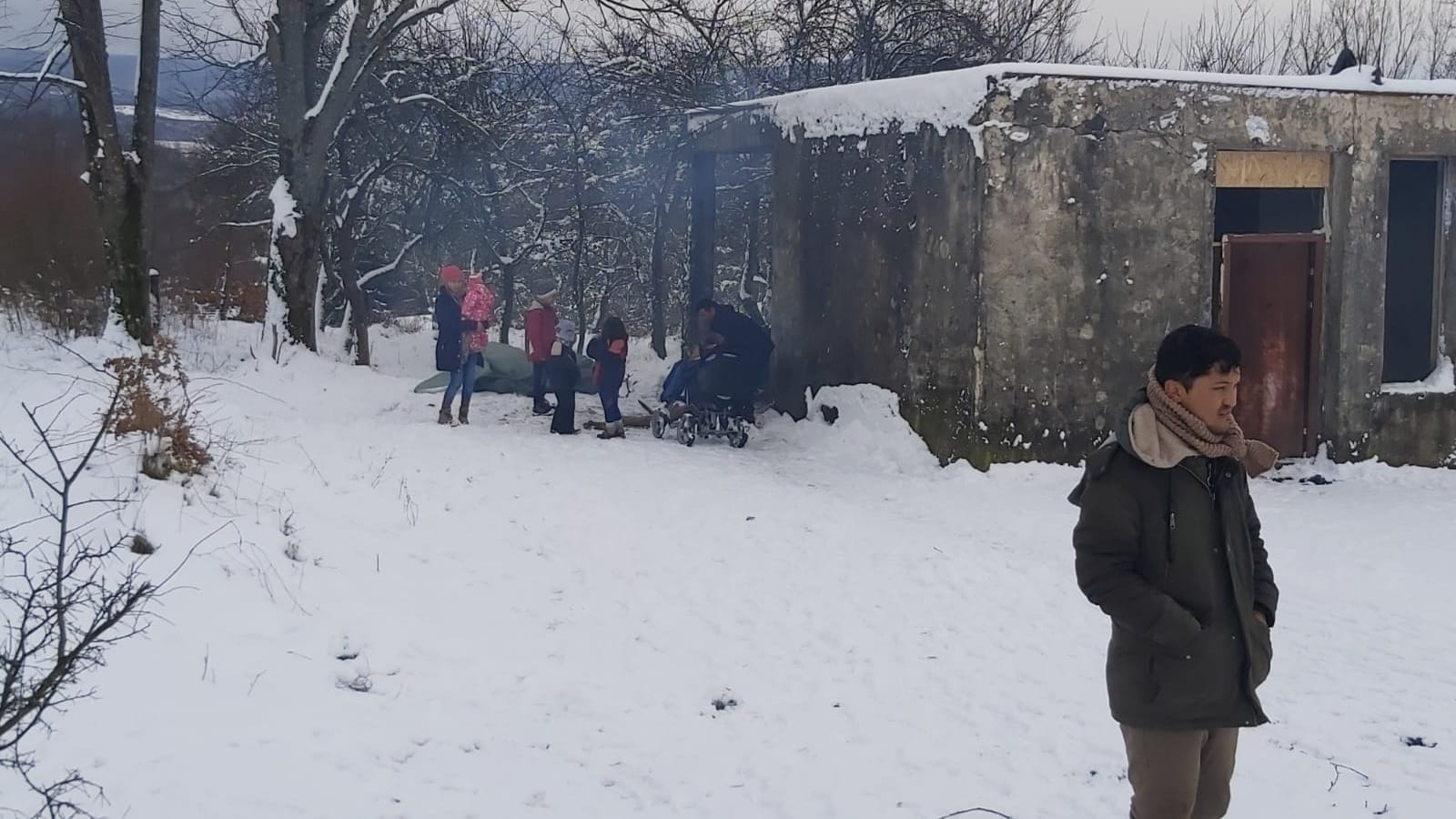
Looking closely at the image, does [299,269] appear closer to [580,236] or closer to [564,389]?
[564,389]

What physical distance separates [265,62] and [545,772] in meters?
15.4

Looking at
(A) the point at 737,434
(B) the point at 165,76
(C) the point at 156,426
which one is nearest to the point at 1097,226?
(A) the point at 737,434

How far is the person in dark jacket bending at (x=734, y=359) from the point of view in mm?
13148

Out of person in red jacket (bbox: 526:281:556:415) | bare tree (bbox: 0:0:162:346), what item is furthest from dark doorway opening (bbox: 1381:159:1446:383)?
→ bare tree (bbox: 0:0:162:346)

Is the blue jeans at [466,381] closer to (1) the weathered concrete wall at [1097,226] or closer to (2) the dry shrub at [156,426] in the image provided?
(2) the dry shrub at [156,426]

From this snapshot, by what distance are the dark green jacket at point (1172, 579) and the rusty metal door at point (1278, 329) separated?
29.2ft

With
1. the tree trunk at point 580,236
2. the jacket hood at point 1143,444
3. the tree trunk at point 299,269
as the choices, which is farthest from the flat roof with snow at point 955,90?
the jacket hood at point 1143,444

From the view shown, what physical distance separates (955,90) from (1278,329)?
3.85 metres

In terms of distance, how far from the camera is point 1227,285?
11734mm

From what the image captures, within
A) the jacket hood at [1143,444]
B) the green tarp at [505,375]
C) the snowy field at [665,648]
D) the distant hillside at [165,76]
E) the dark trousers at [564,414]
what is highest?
the distant hillside at [165,76]

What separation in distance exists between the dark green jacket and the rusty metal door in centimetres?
890

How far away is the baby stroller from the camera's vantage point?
43.3ft

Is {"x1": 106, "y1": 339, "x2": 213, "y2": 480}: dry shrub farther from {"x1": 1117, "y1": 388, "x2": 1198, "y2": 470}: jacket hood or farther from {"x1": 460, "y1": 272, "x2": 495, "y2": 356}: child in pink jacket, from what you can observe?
{"x1": 1117, "y1": 388, "x2": 1198, "y2": 470}: jacket hood

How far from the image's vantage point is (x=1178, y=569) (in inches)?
138
